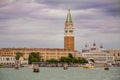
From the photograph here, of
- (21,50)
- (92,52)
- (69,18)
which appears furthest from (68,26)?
(92,52)

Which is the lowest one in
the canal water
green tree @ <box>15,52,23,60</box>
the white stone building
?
the canal water

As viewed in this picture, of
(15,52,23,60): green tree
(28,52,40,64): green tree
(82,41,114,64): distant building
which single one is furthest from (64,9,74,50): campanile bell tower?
(82,41,114,64): distant building

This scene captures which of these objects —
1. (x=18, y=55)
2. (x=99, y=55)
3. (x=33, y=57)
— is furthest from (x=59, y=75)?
(x=99, y=55)

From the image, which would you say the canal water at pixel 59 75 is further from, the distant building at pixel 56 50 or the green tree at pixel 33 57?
the distant building at pixel 56 50

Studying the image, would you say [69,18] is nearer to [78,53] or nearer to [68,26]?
[68,26]

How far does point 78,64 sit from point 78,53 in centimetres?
569

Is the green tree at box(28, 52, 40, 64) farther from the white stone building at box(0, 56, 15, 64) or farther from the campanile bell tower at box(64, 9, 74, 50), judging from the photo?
the campanile bell tower at box(64, 9, 74, 50)

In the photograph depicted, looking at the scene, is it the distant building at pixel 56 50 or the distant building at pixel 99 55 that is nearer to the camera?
the distant building at pixel 56 50

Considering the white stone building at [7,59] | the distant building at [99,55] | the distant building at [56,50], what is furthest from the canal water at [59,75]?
the distant building at [99,55]

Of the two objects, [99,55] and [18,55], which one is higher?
[99,55]

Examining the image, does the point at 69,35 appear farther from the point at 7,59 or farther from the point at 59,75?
the point at 59,75

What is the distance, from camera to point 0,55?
84.4 feet

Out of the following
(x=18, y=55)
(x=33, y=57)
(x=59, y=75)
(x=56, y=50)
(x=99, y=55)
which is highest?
(x=56, y=50)

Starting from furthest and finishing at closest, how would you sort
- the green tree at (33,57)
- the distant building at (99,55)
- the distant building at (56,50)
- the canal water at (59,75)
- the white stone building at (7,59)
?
1. the distant building at (99,55)
2. the distant building at (56,50)
3. the white stone building at (7,59)
4. the green tree at (33,57)
5. the canal water at (59,75)
